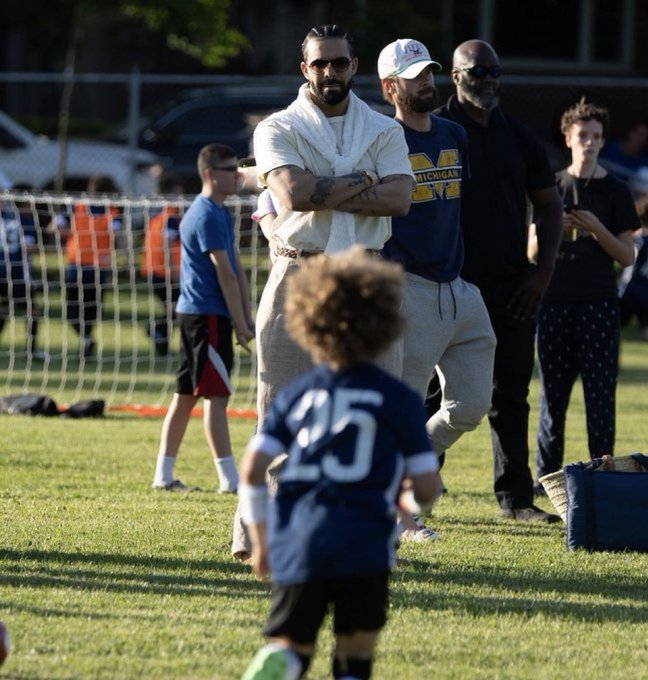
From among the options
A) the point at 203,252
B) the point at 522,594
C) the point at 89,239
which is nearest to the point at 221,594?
the point at 522,594

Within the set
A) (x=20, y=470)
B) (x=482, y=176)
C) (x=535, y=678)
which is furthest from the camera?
(x=20, y=470)

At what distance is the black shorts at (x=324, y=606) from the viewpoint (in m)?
3.92

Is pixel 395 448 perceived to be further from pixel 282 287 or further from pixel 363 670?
pixel 282 287

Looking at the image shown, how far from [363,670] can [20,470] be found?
17.1ft

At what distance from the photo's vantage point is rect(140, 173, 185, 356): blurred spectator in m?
14.5

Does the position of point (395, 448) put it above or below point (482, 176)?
below

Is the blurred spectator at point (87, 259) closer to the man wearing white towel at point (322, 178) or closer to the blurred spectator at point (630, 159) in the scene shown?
the blurred spectator at point (630, 159)

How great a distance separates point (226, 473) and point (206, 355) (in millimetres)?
674

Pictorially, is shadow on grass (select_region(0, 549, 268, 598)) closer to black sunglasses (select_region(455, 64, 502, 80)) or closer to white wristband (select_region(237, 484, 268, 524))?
white wristband (select_region(237, 484, 268, 524))

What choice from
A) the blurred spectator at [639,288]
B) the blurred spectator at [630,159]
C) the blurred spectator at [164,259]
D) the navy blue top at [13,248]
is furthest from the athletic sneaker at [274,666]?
the blurred spectator at [630,159]

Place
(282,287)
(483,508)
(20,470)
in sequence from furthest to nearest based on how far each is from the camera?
(20,470) < (483,508) < (282,287)

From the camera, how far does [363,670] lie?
397cm

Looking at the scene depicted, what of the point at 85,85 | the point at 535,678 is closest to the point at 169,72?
the point at 85,85

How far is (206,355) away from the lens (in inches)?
332
